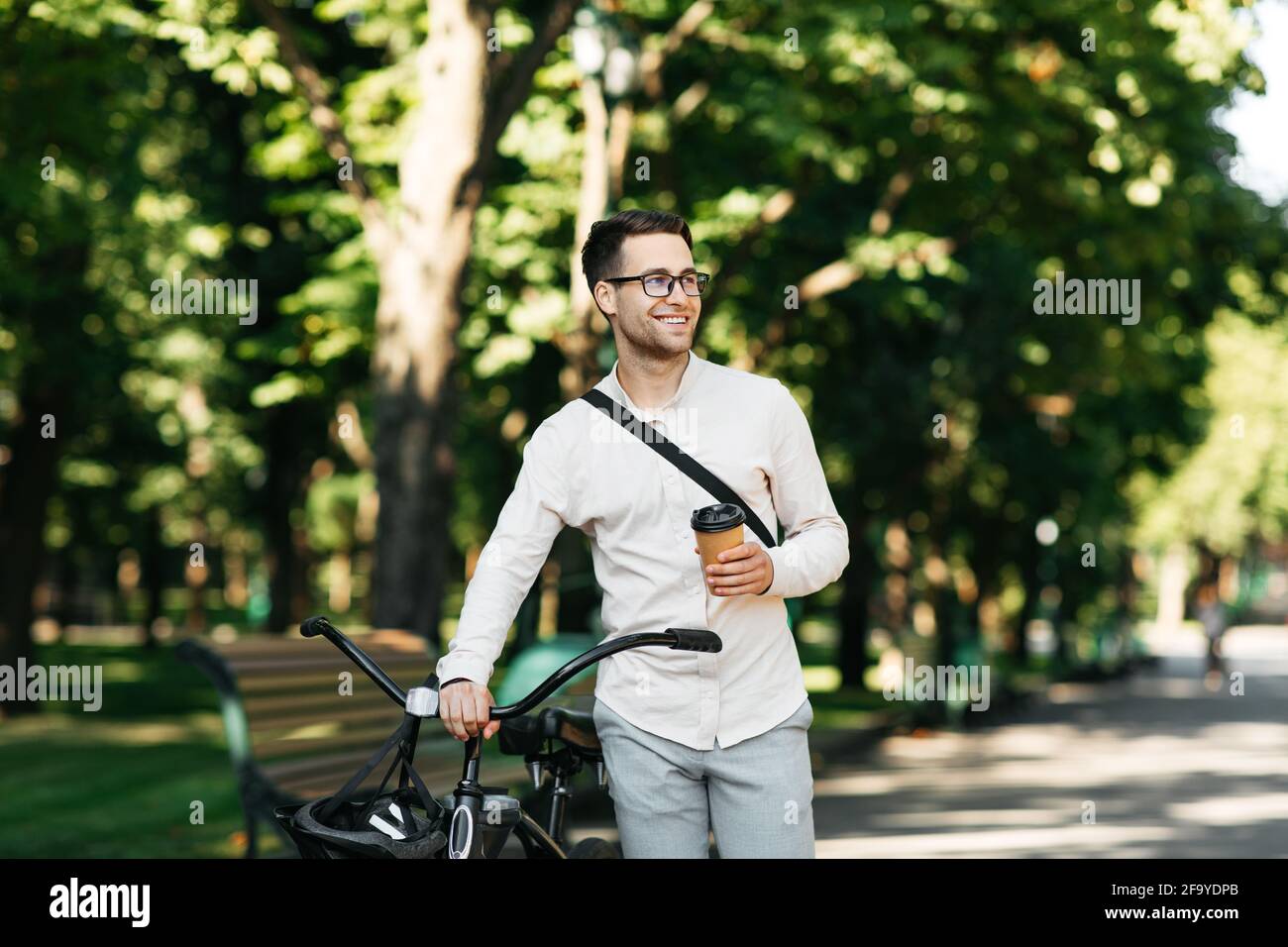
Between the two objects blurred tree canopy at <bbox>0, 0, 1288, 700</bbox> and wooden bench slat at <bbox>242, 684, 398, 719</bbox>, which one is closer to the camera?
wooden bench slat at <bbox>242, 684, 398, 719</bbox>

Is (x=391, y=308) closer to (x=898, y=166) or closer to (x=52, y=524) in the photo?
(x=898, y=166)

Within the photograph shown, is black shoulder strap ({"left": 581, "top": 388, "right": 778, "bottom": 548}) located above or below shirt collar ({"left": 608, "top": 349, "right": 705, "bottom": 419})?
below

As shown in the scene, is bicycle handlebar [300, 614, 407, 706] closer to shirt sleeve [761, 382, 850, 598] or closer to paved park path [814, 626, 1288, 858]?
Answer: shirt sleeve [761, 382, 850, 598]

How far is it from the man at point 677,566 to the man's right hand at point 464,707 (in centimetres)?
21

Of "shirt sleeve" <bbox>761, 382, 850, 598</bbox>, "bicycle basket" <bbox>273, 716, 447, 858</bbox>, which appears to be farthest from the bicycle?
"shirt sleeve" <bbox>761, 382, 850, 598</bbox>

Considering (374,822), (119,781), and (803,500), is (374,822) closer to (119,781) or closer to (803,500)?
(803,500)

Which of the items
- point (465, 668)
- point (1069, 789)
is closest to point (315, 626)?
point (465, 668)

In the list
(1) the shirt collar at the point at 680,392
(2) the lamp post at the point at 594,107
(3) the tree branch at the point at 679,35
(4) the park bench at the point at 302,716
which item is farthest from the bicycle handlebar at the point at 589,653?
(3) the tree branch at the point at 679,35

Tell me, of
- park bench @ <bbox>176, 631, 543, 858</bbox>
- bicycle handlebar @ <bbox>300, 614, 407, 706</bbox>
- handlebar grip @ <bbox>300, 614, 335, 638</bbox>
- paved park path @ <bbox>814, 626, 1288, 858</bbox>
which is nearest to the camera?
bicycle handlebar @ <bbox>300, 614, 407, 706</bbox>

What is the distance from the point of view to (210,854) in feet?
30.6

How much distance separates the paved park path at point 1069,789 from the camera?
10750 millimetres

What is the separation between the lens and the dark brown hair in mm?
3627
